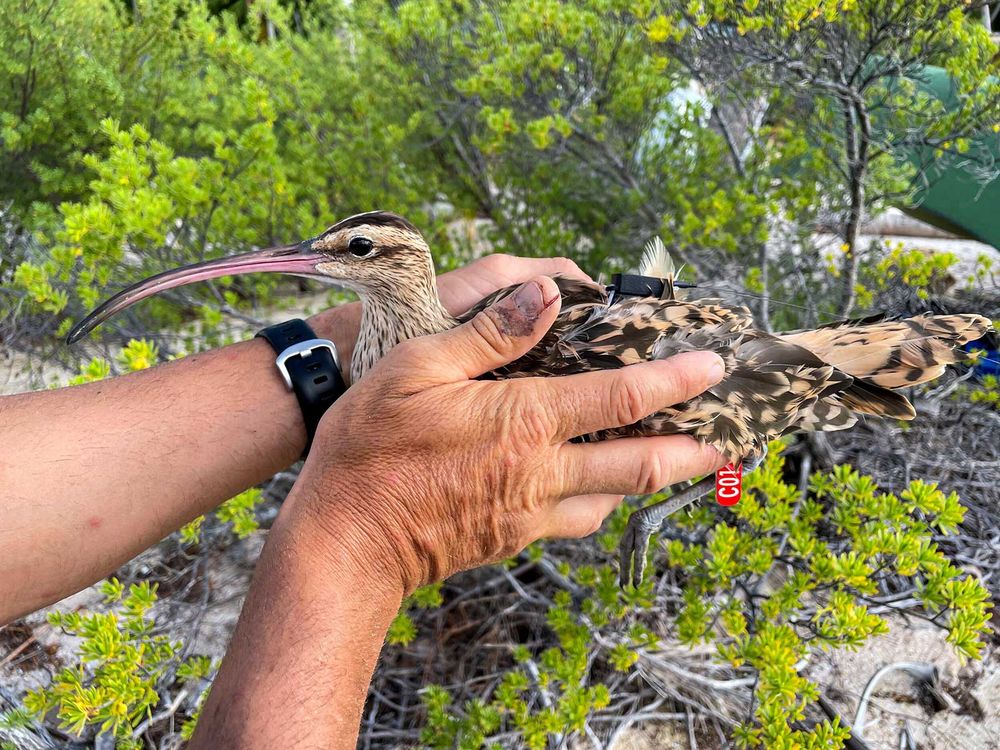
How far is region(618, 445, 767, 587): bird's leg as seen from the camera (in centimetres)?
202

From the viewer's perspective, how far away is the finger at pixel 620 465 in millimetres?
1627

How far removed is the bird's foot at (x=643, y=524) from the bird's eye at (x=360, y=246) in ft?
3.90

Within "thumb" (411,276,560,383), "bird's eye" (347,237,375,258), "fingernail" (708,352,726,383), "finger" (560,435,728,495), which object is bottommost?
"finger" (560,435,728,495)

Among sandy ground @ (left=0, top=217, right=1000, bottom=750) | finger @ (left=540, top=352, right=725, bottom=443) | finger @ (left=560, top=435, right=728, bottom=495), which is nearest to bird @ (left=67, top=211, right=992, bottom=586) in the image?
finger @ (left=560, top=435, right=728, bottom=495)

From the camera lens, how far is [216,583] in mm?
3180

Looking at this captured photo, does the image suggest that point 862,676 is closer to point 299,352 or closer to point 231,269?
point 299,352

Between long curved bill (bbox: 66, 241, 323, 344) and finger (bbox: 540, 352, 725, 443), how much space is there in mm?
839

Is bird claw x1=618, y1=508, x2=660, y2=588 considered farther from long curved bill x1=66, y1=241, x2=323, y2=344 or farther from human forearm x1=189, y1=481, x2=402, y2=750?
long curved bill x1=66, y1=241, x2=323, y2=344

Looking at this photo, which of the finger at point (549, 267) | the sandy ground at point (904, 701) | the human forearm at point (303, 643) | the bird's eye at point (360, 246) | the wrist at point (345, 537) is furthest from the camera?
the finger at point (549, 267)

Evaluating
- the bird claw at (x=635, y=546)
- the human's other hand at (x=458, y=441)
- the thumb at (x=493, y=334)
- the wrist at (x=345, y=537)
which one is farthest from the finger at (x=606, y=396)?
the bird claw at (x=635, y=546)

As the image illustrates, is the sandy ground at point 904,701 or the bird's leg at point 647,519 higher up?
the bird's leg at point 647,519

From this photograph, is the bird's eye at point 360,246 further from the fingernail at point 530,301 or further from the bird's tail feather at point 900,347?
the bird's tail feather at point 900,347

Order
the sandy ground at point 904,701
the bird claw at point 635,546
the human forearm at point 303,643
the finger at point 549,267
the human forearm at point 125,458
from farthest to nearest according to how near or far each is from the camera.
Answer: the finger at point 549,267
the sandy ground at point 904,701
the bird claw at point 635,546
the human forearm at point 125,458
the human forearm at point 303,643

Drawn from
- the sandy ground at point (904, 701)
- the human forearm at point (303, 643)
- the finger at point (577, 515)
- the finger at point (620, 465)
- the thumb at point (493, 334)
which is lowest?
the sandy ground at point (904, 701)
